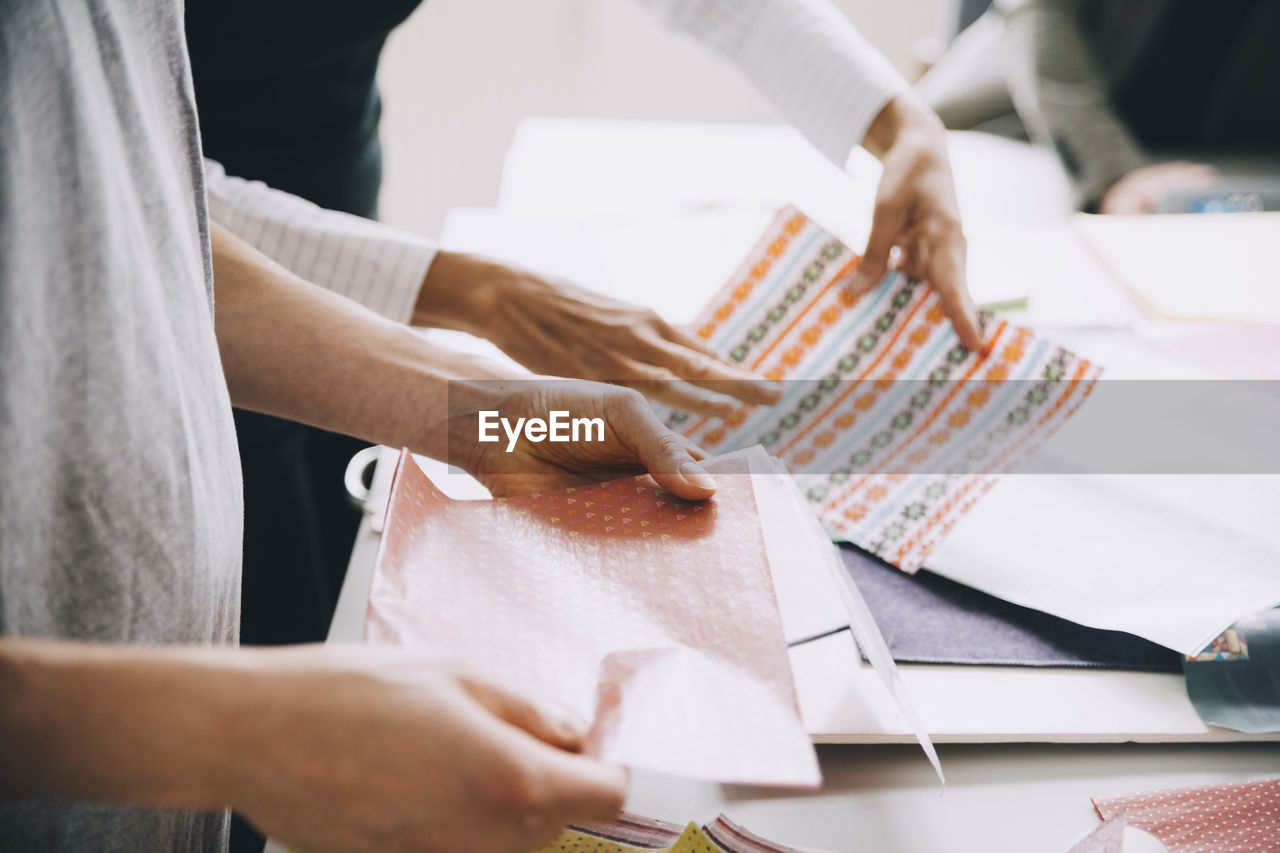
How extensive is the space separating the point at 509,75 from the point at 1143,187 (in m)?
1.69

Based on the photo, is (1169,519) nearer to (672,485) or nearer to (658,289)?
(672,485)

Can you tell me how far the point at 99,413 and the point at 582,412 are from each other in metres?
0.26

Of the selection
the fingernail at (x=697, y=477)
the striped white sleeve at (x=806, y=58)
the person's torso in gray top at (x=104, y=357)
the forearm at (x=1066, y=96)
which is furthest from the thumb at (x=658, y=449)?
the forearm at (x=1066, y=96)

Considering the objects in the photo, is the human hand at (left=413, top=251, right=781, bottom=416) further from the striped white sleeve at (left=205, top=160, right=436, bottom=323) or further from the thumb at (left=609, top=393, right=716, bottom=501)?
the thumb at (left=609, top=393, right=716, bottom=501)

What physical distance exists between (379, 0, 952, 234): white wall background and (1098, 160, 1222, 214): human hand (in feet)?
4.00

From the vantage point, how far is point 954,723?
0.52 metres

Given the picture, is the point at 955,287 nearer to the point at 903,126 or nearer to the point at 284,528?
the point at 903,126

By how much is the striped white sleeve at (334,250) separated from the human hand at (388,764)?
503 mm

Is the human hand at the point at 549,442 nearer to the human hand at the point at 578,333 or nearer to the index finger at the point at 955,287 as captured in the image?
the human hand at the point at 578,333

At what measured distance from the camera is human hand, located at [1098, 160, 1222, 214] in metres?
1.28

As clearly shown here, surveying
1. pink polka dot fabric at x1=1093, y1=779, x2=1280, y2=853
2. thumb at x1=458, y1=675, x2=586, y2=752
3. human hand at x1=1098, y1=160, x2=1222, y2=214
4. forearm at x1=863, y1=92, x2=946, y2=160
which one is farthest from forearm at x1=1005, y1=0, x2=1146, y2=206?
thumb at x1=458, y1=675, x2=586, y2=752

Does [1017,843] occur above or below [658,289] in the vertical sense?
below

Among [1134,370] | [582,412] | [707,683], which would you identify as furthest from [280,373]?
[1134,370]

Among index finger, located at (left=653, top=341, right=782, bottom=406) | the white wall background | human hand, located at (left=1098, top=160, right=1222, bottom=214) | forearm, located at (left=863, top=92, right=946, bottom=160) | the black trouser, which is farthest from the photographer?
the white wall background
